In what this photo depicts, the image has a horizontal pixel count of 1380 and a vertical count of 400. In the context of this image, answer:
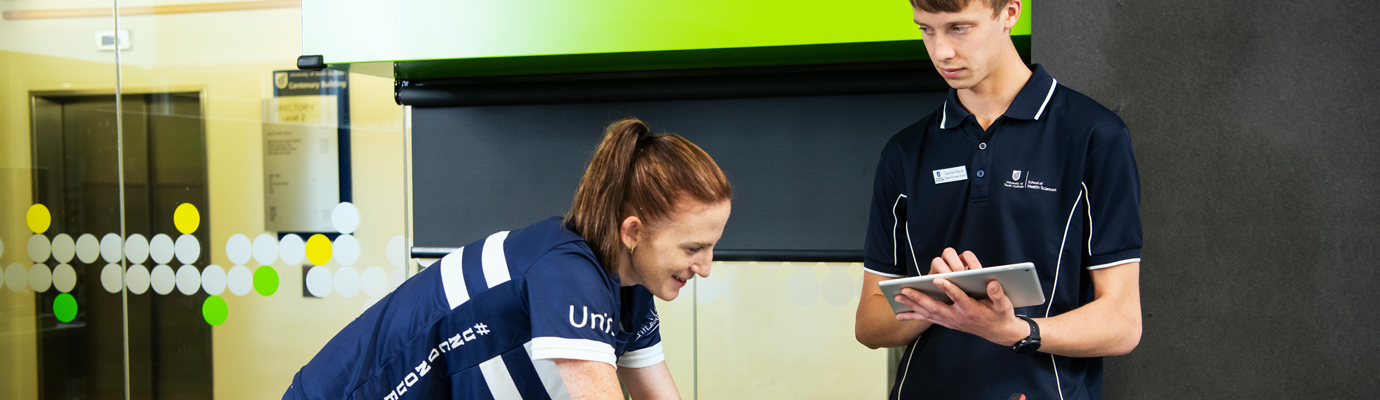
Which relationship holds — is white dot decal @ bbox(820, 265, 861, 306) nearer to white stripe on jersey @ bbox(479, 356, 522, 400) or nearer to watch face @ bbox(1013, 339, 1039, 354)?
watch face @ bbox(1013, 339, 1039, 354)

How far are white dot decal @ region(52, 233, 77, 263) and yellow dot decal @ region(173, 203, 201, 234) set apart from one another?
439 mm

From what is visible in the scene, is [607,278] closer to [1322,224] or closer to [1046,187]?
[1046,187]

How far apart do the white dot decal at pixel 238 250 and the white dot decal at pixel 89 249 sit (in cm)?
53

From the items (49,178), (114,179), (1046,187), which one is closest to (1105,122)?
(1046,187)

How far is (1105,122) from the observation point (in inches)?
41.9

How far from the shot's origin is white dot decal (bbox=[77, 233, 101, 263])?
3.10 metres

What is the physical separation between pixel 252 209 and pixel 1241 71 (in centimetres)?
318

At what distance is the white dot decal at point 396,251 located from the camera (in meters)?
3.03

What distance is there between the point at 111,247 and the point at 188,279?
35cm

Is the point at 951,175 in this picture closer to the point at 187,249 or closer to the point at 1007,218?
the point at 1007,218

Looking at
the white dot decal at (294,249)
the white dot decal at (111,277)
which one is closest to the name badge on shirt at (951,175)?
the white dot decal at (294,249)

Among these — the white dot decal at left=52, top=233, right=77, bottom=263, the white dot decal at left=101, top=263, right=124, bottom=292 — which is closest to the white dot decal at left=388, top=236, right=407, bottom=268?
the white dot decal at left=101, top=263, right=124, bottom=292

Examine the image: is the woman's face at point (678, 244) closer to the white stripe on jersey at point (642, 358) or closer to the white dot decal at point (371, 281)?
the white stripe on jersey at point (642, 358)

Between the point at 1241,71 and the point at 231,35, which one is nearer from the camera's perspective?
the point at 1241,71
